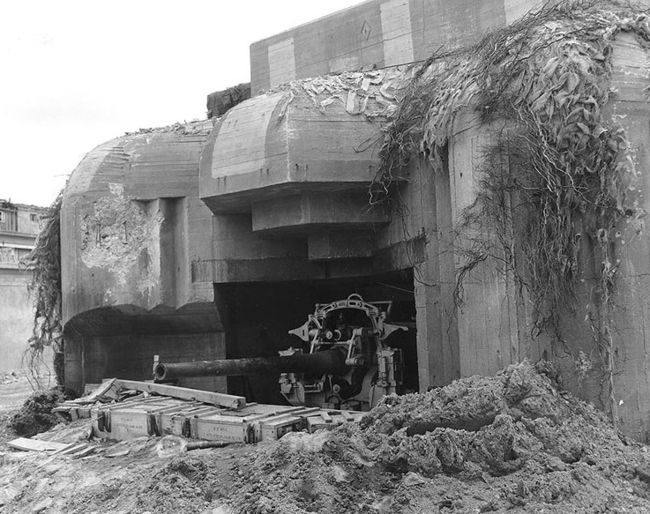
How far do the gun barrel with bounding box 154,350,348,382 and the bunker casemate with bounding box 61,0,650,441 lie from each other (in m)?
0.93

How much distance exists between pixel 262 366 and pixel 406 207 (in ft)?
8.68

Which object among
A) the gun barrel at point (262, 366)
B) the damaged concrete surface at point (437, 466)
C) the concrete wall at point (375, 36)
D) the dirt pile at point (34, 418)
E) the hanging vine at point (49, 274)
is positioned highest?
the concrete wall at point (375, 36)

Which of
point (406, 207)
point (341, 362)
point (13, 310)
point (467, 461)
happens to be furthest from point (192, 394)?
point (13, 310)

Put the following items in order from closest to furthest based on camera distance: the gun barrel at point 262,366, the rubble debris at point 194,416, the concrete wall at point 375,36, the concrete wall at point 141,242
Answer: the rubble debris at point 194,416 < the gun barrel at point 262,366 < the concrete wall at point 375,36 < the concrete wall at point 141,242

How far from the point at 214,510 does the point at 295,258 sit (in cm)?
592

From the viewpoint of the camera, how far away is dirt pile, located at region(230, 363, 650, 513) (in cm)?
493

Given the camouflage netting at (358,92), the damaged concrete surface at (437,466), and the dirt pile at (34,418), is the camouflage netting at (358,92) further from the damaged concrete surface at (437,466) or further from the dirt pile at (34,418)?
the dirt pile at (34,418)

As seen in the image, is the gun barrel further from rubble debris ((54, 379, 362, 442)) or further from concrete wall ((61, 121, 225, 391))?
concrete wall ((61, 121, 225, 391))

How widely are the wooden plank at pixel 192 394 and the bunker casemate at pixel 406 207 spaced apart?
1668mm

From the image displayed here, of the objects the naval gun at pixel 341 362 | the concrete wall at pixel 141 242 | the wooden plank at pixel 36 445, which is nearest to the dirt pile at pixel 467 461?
the wooden plank at pixel 36 445

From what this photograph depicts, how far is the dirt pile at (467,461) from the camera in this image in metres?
4.93

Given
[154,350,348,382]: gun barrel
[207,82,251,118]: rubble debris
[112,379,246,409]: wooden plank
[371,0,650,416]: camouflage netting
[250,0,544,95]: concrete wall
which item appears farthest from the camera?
[207,82,251,118]: rubble debris

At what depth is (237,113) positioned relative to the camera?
32.0 ft

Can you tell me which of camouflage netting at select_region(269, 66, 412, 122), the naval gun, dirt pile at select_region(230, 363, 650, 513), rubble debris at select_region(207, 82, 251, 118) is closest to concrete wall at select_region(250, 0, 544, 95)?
camouflage netting at select_region(269, 66, 412, 122)
